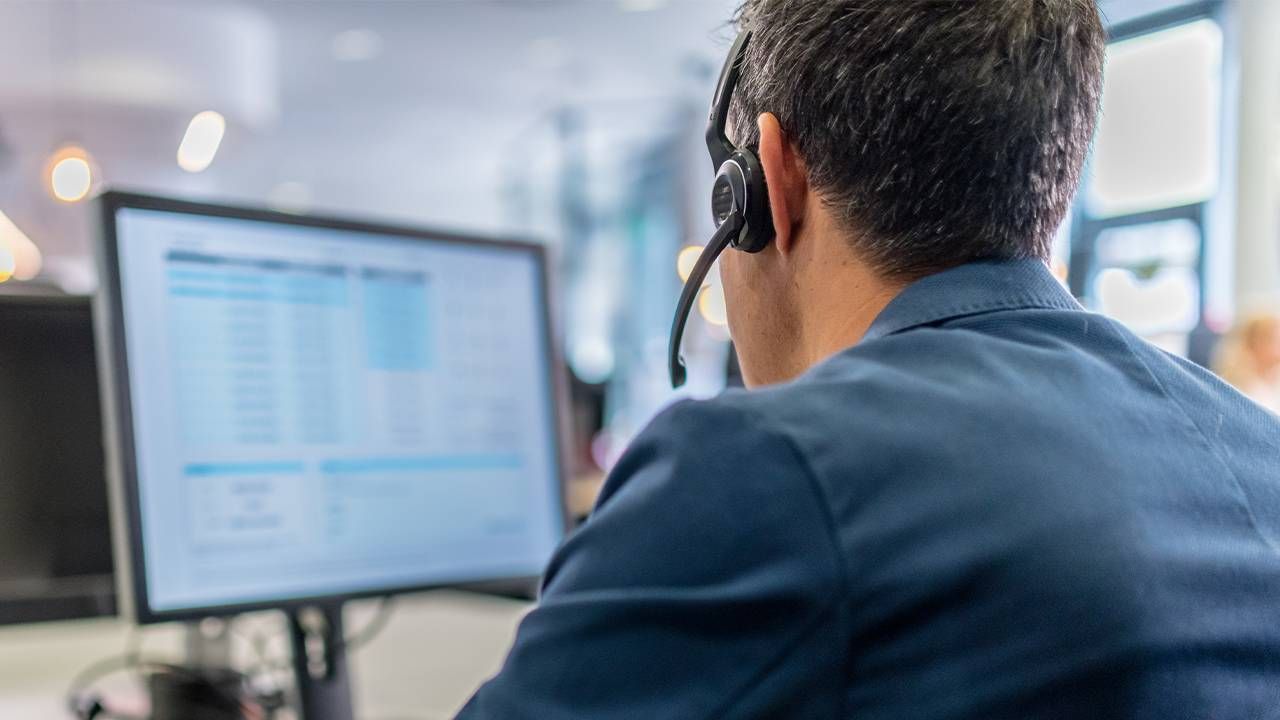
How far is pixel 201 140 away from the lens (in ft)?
21.6

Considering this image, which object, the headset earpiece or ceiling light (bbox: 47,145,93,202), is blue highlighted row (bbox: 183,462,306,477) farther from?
ceiling light (bbox: 47,145,93,202)

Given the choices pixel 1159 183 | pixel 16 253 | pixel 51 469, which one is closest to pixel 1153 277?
pixel 1159 183

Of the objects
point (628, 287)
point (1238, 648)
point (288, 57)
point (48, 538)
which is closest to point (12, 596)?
point (48, 538)

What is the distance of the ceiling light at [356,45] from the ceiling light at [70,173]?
1611 millimetres

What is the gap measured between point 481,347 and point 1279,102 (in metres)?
4.86

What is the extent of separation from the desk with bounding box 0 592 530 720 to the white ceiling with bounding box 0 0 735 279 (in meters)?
4.03

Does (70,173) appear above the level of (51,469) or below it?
above

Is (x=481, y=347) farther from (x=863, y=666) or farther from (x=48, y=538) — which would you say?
(x=863, y=666)

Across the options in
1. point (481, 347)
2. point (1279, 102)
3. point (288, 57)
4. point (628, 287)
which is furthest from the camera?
point (628, 287)

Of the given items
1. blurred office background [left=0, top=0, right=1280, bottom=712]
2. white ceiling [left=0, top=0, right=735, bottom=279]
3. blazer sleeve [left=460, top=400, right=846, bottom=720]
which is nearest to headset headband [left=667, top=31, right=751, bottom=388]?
blazer sleeve [left=460, top=400, right=846, bottom=720]

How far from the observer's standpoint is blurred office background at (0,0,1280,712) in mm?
5117

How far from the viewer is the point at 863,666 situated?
1.47ft

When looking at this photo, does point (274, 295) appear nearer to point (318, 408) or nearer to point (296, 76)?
point (318, 408)

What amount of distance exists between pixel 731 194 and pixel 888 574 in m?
0.31
